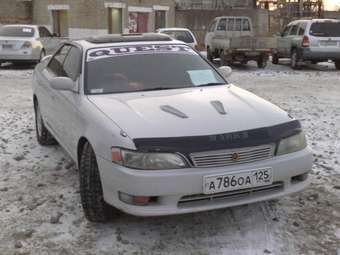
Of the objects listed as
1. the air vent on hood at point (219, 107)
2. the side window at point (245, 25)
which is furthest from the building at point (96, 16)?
the air vent on hood at point (219, 107)

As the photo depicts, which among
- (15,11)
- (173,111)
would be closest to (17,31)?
(173,111)

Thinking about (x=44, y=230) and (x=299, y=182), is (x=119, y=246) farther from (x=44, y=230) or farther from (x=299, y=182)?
(x=299, y=182)

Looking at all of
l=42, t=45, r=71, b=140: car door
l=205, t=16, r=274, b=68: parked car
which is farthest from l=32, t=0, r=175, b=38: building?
l=42, t=45, r=71, b=140: car door

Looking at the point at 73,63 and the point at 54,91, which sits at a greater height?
the point at 73,63

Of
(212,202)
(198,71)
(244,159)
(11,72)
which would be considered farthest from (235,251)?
(11,72)

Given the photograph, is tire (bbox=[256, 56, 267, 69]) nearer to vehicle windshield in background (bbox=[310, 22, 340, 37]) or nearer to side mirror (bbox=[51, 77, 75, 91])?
vehicle windshield in background (bbox=[310, 22, 340, 37])

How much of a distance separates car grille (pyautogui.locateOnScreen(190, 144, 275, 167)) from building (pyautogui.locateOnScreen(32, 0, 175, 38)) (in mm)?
26360

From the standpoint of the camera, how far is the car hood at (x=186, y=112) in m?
4.00

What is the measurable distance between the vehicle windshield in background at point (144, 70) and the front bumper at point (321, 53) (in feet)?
40.5

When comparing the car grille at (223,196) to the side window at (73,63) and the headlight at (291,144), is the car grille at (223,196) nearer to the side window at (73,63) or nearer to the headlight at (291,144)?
the headlight at (291,144)

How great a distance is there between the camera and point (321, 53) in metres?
17.2

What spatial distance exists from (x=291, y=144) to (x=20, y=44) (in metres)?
13.7

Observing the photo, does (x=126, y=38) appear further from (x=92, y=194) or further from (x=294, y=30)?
(x=294, y=30)

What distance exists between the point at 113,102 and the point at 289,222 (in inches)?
71.8
